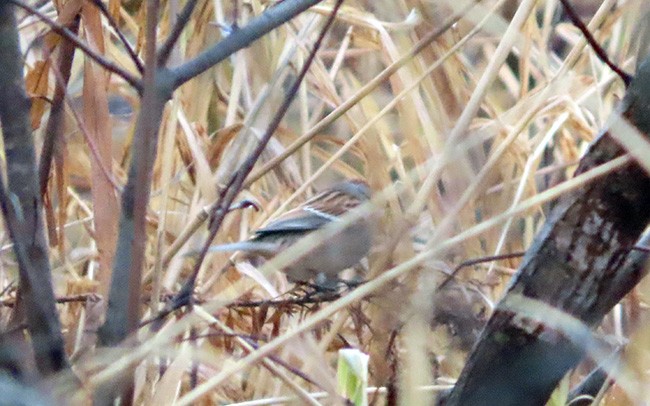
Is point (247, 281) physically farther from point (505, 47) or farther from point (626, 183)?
point (626, 183)

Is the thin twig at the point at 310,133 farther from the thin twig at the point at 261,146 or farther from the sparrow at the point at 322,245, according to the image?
the sparrow at the point at 322,245

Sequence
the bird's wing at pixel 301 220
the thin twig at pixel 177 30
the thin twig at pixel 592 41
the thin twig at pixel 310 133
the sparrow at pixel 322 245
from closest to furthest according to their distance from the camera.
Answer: the thin twig at pixel 177 30, the thin twig at pixel 592 41, the thin twig at pixel 310 133, the sparrow at pixel 322 245, the bird's wing at pixel 301 220

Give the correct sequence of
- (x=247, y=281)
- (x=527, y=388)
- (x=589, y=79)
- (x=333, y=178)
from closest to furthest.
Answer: (x=527, y=388) → (x=247, y=281) → (x=589, y=79) → (x=333, y=178)

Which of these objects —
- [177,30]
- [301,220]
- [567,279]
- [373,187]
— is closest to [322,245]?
[373,187]

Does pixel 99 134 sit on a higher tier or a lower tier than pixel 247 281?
higher

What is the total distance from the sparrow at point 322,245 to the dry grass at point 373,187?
0.04m

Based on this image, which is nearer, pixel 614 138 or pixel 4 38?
pixel 4 38

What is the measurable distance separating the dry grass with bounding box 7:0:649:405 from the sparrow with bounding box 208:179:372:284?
41 millimetres

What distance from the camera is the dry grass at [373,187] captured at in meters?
0.64

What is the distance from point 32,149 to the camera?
501 millimetres

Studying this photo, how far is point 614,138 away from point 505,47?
0.65ft

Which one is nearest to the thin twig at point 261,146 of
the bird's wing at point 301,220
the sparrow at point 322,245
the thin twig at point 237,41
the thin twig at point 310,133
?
the thin twig at point 237,41

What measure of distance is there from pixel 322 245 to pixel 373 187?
29 centimetres

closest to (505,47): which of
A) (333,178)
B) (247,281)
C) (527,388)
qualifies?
(527,388)
